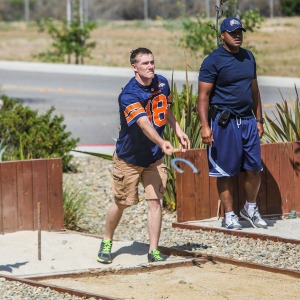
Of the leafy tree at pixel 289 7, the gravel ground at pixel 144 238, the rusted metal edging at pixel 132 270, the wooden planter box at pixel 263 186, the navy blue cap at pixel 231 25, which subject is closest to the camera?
the gravel ground at pixel 144 238

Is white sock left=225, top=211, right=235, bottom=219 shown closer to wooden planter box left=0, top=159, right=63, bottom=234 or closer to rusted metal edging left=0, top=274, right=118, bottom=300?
wooden planter box left=0, top=159, right=63, bottom=234

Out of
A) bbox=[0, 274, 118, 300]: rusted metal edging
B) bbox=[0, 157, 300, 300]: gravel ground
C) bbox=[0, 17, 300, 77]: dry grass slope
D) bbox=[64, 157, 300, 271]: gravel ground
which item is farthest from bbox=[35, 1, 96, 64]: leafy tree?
bbox=[0, 274, 118, 300]: rusted metal edging

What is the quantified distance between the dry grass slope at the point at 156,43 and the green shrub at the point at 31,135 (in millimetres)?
13468

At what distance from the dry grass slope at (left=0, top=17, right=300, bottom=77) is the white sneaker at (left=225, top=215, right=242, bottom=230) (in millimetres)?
16001

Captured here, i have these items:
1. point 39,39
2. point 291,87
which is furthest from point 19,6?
point 291,87

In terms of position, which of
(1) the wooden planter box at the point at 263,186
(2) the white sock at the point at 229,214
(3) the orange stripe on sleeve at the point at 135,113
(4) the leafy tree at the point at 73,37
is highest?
(4) the leafy tree at the point at 73,37

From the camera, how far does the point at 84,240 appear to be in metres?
9.12

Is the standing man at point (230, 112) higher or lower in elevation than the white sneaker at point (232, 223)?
higher

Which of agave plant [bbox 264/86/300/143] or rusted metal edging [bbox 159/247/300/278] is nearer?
rusted metal edging [bbox 159/247/300/278]

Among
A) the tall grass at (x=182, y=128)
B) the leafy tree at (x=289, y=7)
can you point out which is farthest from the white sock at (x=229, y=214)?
the leafy tree at (x=289, y=7)

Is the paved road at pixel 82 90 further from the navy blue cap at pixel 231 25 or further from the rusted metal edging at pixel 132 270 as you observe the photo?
the rusted metal edging at pixel 132 270

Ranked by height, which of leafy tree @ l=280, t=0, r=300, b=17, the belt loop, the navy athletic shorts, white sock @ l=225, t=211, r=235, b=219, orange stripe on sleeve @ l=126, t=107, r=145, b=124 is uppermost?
leafy tree @ l=280, t=0, r=300, b=17

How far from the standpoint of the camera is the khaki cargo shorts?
27.3ft

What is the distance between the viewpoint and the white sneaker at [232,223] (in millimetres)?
9327
